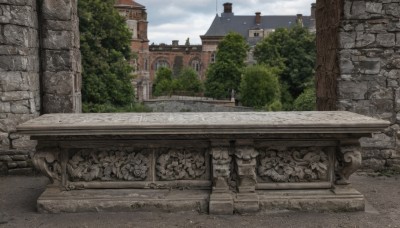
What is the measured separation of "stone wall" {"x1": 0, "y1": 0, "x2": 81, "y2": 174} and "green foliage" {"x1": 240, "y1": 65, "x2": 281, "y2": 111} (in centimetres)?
2293

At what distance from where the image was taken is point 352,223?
169 inches

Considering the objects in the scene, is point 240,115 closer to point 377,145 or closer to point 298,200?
point 298,200

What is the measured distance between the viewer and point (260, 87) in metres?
29.7

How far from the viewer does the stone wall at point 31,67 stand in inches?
237

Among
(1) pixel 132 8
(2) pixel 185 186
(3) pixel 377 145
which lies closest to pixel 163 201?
(2) pixel 185 186

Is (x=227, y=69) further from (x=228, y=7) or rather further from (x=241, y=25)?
(x=228, y=7)

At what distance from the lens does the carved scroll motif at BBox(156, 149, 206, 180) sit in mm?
4777

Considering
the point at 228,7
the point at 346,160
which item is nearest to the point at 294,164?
the point at 346,160

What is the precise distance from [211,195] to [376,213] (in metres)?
1.60

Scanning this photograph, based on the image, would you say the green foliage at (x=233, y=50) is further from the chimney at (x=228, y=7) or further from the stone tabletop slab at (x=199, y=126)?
the stone tabletop slab at (x=199, y=126)

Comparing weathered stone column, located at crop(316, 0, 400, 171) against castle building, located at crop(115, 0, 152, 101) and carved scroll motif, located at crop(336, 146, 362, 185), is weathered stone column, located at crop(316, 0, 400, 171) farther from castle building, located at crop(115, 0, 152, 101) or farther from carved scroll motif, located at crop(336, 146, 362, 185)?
castle building, located at crop(115, 0, 152, 101)

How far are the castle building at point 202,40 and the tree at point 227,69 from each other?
3.64 m

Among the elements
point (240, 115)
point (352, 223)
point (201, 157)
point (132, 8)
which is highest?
point (132, 8)

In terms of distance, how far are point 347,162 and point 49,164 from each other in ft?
9.56
